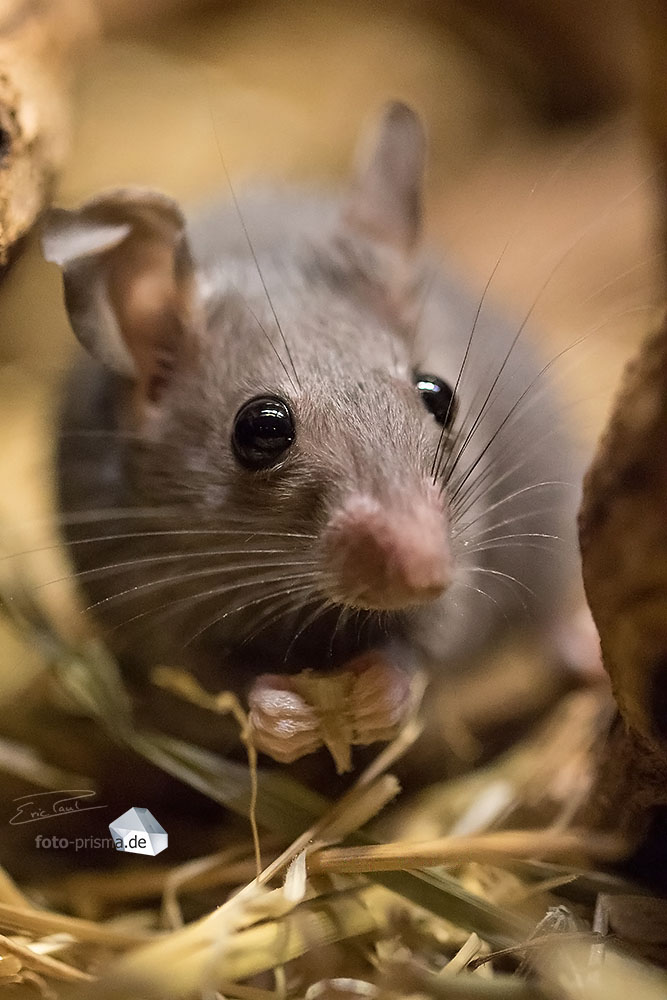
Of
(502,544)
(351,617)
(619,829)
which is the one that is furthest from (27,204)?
(619,829)

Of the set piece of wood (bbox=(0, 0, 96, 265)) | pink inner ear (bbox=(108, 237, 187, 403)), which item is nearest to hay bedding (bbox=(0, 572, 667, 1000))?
pink inner ear (bbox=(108, 237, 187, 403))

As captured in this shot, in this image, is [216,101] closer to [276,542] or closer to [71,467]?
[71,467]

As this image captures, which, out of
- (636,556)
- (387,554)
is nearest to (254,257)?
(387,554)

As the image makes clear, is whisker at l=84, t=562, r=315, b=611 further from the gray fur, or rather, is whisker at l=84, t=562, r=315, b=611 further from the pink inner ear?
the pink inner ear

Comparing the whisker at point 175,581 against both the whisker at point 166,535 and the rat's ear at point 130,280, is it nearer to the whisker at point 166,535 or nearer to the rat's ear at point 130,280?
the whisker at point 166,535

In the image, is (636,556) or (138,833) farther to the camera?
(138,833)
